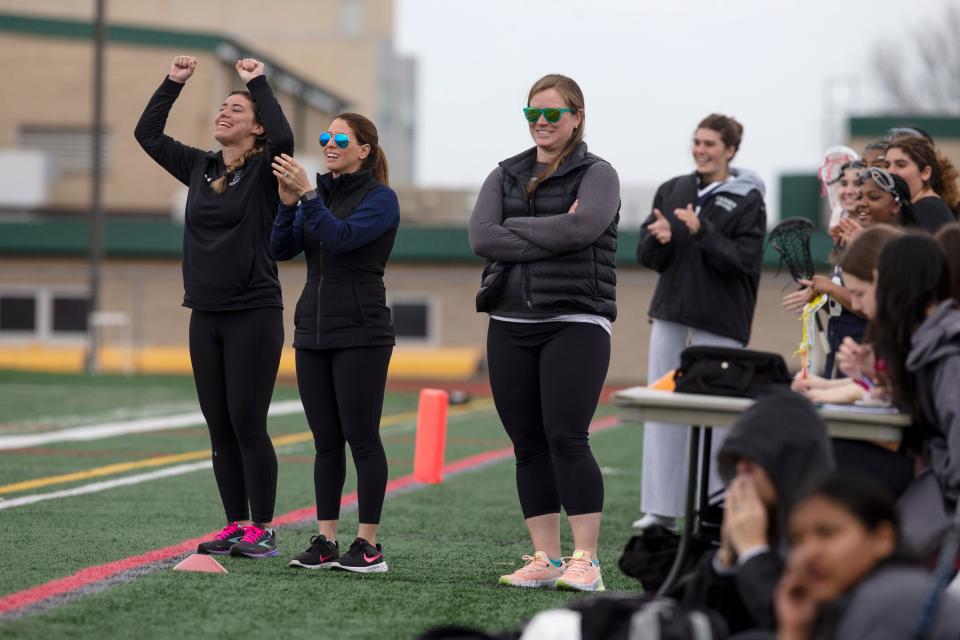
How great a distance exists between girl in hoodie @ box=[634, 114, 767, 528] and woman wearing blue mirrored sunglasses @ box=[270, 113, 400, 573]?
6.11 feet

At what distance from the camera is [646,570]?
4480 mm

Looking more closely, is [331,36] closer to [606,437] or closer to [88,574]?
[606,437]

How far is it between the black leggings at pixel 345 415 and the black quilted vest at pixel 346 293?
0.23 feet

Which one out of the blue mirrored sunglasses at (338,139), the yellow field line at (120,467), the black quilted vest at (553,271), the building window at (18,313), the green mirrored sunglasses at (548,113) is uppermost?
the green mirrored sunglasses at (548,113)

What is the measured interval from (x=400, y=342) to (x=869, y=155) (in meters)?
26.9

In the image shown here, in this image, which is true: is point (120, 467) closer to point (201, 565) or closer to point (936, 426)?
point (201, 565)

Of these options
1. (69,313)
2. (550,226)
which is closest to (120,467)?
(550,226)

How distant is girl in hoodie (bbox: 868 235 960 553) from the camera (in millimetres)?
3984

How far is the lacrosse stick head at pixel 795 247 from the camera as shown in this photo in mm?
6379

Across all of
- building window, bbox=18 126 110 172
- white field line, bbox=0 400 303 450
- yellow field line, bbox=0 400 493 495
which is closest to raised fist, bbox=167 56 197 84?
yellow field line, bbox=0 400 493 495

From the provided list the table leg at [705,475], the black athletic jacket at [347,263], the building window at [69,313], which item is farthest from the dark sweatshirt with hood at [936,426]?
the building window at [69,313]

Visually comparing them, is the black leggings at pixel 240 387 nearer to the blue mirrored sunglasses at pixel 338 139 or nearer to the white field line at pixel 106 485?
the blue mirrored sunglasses at pixel 338 139

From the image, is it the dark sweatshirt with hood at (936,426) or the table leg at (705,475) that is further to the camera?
the table leg at (705,475)

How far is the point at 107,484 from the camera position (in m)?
9.23
